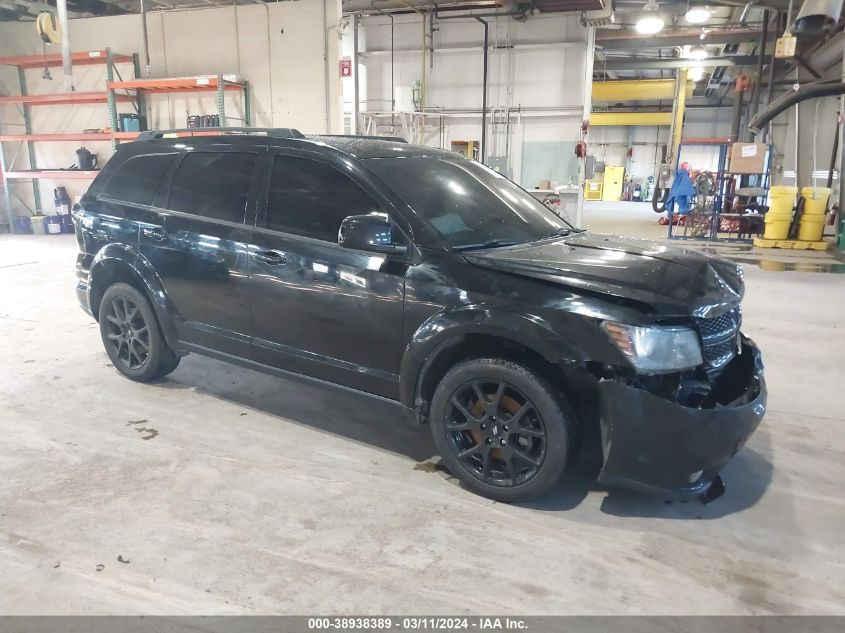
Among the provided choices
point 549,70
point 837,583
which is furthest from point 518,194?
point 549,70

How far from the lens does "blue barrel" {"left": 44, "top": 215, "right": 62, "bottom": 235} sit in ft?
41.1

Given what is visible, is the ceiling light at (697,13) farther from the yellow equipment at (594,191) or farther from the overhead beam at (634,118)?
the yellow equipment at (594,191)

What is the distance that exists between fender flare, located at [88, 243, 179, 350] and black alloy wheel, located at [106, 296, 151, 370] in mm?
186

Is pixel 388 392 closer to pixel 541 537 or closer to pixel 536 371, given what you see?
pixel 536 371

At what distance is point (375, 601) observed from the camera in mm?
2076

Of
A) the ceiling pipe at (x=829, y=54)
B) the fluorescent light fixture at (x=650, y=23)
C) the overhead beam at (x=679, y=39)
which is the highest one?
the overhead beam at (x=679, y=39)

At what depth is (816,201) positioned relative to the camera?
11.2m

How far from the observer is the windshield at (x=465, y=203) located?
292 cm

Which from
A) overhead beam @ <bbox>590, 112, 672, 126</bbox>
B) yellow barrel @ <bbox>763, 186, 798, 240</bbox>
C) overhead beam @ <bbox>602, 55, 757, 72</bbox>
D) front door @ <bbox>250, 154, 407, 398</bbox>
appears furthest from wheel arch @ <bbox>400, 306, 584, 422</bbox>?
overhead beam @ <bbox>590, 112, 672, 126</bbox>

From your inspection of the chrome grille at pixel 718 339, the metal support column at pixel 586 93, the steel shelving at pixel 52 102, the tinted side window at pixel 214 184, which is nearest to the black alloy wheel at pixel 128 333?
the tinted side window at pixel 214 184

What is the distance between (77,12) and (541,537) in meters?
16.3

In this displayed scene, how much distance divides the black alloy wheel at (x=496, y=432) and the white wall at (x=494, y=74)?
931cm

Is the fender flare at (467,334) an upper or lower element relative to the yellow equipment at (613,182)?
lower

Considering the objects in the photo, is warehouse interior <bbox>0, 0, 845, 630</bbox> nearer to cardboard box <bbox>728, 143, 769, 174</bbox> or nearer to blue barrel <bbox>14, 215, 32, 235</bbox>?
cardboard box <bbox>728, 143, 769, 174</bbox>
